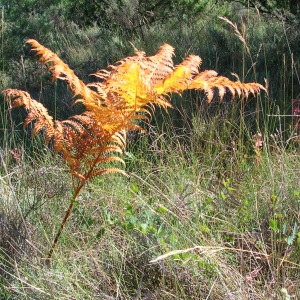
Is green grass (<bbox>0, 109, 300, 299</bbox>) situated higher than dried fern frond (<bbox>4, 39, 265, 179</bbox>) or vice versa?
dried fern frond (<bbox>4, 39, 265, 179</bbox>)

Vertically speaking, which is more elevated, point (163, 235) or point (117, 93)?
point (117, 93)

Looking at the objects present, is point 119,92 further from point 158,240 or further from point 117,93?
point 158,240

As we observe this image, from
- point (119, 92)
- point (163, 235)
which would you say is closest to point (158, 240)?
point (163, 235)

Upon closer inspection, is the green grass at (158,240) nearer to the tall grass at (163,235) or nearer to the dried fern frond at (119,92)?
the tall grass at (163,235)

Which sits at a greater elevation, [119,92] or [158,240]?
[119,92]

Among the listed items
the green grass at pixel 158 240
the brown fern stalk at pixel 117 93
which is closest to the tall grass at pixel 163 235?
the green grass at pixel 158 240

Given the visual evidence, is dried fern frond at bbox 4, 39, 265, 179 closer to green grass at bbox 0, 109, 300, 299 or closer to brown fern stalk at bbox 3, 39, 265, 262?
brown fern stalk at bbox 3, 39, 265, 262

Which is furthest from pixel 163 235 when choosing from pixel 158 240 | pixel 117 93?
pixel 117 93

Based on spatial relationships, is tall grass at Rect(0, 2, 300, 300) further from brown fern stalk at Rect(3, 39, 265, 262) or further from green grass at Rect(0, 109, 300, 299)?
brown fern stalk at Rect(3, 39, 265, 262)

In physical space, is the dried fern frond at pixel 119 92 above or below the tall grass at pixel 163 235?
above

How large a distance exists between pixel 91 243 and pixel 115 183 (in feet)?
2.09

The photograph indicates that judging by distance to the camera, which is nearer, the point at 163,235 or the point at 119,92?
the point at 119,92

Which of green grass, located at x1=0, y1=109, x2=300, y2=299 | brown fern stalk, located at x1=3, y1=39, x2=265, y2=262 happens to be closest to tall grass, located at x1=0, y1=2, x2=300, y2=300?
green grass, located at x1=0, y1=109, x2=300, y2=299

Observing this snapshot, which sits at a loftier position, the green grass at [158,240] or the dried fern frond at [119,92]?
the dried fern frond at [119,92]
